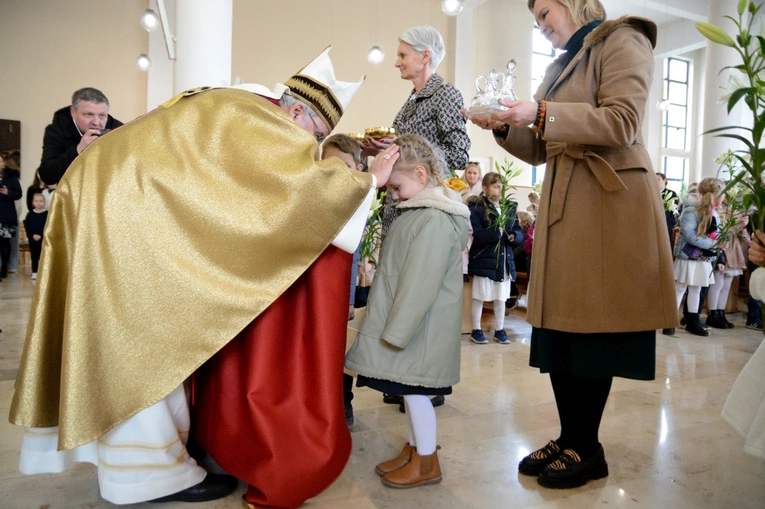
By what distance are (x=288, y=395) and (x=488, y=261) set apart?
333cm

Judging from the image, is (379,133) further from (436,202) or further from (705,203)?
(705,203)

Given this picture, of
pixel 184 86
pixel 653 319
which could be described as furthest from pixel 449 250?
pixel 184 86

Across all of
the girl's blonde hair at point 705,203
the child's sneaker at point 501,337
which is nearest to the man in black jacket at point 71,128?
the child's sneaker at point 501,337

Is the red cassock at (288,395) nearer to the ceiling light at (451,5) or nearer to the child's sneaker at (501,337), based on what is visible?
the child's sneaker at (501,337)

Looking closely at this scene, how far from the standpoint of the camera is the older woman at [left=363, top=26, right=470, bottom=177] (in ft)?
8.86

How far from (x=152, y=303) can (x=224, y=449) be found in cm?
53

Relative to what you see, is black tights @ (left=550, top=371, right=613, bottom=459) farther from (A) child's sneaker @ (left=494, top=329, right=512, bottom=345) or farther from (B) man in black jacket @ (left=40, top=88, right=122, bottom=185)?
(A) child's sneaker @ (left=494, top=329, right=512, bottom=345)

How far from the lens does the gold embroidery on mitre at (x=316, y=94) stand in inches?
83.4

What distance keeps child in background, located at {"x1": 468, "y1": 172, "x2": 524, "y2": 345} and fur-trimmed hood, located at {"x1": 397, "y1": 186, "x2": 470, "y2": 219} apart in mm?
2846

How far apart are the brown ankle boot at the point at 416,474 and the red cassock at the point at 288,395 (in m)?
0.22

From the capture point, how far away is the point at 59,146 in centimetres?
325

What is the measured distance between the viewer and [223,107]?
1823 millimetres

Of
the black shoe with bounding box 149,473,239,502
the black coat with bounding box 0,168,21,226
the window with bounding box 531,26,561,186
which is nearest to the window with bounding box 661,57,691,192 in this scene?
the window with bounding box 531,26,561,186

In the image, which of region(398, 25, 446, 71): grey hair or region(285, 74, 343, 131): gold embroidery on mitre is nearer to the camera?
region(285, 74, 343, 131): gold embroidery on mitre
